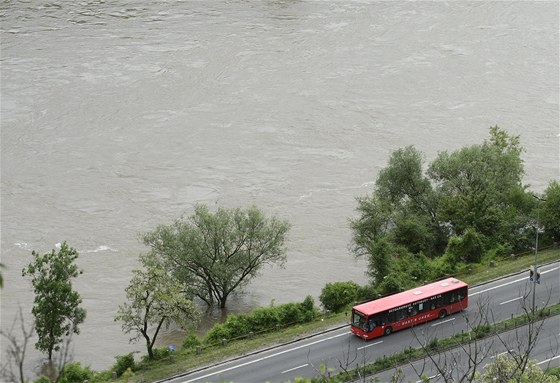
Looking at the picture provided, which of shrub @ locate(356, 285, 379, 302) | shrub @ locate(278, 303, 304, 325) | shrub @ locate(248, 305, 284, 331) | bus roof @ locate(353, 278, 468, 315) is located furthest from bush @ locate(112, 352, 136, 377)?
shrub @ locate(356, 285, 379, 302)

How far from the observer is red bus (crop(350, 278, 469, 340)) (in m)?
40.6

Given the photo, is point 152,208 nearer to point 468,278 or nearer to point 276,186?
point 276,186

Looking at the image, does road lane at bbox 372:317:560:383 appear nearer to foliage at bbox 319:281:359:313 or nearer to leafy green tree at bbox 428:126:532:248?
foliage at bbox 319:281:359:313

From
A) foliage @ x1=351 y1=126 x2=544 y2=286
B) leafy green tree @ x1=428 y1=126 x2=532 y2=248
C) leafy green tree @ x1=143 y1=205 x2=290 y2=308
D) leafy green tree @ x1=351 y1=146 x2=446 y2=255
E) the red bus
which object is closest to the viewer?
the red bus

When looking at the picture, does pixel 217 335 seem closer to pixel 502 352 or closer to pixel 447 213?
pixel 502 352

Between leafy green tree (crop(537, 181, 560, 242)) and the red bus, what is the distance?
9.50m

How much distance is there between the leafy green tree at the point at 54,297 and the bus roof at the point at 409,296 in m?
13.3

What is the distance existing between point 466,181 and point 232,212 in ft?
48.0

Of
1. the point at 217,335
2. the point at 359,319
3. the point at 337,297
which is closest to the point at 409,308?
the point at 359,319

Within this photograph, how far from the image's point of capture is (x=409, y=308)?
41625 mm

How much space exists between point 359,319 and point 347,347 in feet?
5.07

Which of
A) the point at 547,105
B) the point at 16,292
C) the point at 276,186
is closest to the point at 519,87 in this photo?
the point at 547,105

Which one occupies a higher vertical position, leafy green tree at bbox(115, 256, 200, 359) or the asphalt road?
leafy green tree at bbox(115, 256, 200, 359)

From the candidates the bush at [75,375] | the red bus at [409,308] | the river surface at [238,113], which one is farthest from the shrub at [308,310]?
the bush at [75,375]
